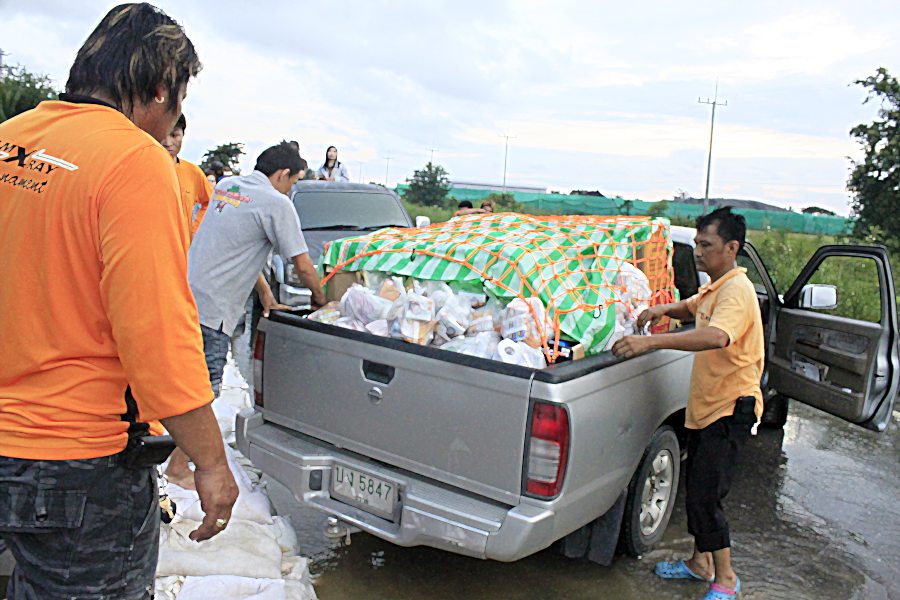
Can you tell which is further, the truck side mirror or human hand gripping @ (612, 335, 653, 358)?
the truck side mirror

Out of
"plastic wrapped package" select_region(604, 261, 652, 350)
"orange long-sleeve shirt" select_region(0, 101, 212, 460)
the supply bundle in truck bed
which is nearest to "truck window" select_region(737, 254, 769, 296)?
the supply bundle in truck bed

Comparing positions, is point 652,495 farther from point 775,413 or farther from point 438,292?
point 775,413

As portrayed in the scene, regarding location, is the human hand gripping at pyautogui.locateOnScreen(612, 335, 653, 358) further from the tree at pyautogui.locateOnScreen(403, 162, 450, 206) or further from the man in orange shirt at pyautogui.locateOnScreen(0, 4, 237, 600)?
the tree at pyautogui.locateOnScreen(403, 162, 450, 206)

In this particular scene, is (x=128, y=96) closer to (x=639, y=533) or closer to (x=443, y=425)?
(x=443, y=425)

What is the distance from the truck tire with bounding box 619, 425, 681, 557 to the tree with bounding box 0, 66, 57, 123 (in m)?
21.9

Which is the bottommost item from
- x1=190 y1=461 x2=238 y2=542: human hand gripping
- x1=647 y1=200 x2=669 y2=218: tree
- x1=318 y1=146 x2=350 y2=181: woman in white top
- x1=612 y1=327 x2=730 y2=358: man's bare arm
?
x1=190 y1=461 x2=238 y2=542: human hand gripping

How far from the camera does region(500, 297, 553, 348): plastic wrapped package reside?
11.2 feet

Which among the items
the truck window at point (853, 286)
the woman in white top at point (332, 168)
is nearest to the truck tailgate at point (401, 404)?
the truck window at point (853, 286)

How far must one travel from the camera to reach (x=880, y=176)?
51.6ft

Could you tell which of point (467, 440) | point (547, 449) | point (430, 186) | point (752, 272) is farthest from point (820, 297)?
point (430, 186)

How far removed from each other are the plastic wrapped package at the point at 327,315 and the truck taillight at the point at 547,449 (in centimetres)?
134

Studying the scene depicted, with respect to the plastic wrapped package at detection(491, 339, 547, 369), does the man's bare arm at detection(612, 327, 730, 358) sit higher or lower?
higher

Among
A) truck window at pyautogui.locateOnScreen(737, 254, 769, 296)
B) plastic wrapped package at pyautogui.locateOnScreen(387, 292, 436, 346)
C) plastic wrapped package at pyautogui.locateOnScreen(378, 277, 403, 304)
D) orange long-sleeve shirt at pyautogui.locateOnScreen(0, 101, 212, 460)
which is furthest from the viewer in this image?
truck window at pyautogui.locateOnScreen(737, 254, 769, 296)

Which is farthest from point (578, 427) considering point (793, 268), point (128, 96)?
point (793, 268)
